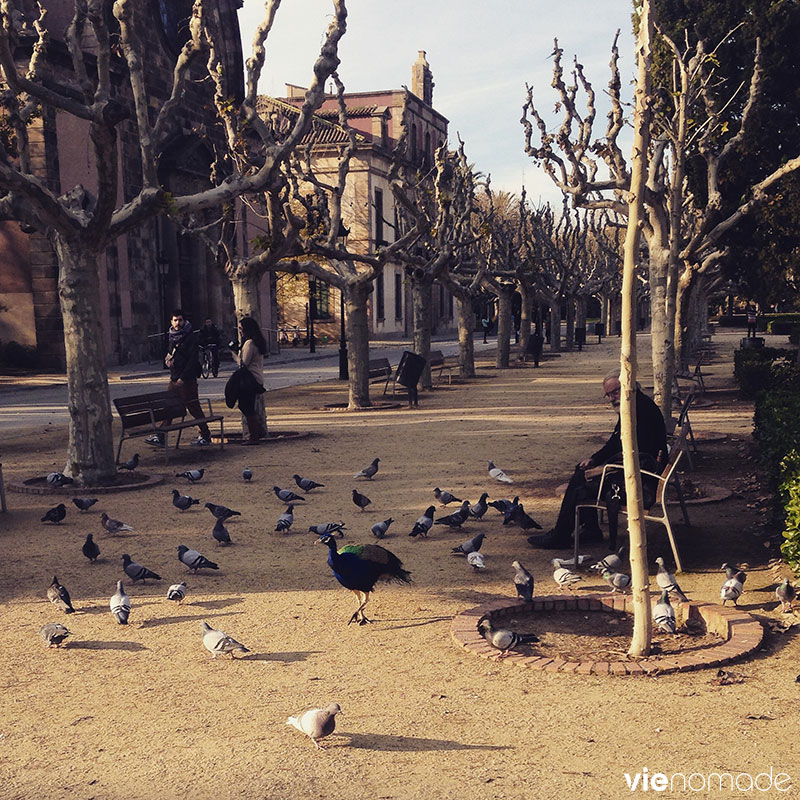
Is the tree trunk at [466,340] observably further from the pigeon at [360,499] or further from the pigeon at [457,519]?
the pigeon at [457,519]

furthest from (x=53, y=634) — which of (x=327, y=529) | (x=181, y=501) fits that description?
(x=181, y=501)

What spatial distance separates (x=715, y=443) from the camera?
1342cm

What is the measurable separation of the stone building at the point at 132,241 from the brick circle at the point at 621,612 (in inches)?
871

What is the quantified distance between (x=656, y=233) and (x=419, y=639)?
786cm

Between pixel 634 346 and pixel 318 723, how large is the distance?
266 cm

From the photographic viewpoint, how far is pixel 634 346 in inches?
210

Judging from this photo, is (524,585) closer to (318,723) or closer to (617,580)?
(617,580)

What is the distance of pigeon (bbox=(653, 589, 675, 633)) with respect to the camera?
5.67 m

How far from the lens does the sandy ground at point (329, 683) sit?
4.14 meters

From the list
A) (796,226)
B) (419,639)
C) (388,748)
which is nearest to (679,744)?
(388,748)

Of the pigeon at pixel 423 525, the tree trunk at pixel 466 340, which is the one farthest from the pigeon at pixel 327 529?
the tree trunk at pixel 466 340

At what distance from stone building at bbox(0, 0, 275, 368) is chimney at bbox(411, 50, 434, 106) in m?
34.0

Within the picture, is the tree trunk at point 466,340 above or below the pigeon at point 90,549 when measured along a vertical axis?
above

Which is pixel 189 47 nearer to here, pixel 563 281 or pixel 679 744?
pixel 679 744
